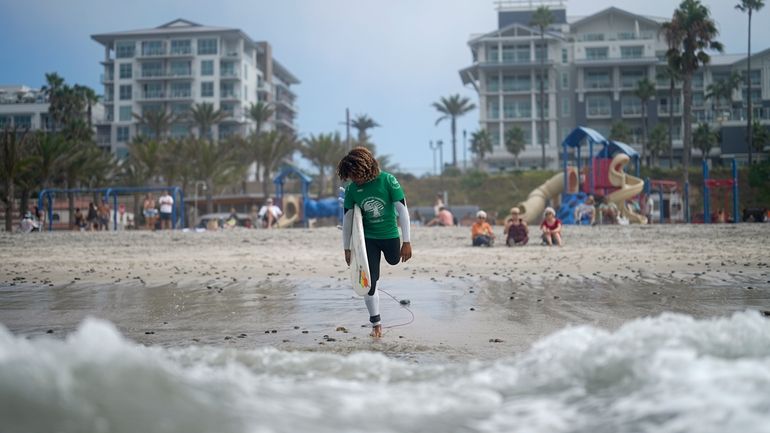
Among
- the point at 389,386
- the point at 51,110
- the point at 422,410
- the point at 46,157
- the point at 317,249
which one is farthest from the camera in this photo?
the point at 51,110

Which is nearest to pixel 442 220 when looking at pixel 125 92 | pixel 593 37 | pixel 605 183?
pixel 605 183

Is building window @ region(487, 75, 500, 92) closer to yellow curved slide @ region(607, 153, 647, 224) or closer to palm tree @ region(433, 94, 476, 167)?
palm tree @ region(433, 94, 476, 167)

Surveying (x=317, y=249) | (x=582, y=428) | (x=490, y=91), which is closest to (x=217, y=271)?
(x=317, y=249)

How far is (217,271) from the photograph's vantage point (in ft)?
45.2

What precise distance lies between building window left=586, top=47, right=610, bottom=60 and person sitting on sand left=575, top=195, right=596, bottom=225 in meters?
57.3

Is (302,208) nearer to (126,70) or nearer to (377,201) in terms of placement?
(377,201)

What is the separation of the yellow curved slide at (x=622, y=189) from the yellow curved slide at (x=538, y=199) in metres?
5.90

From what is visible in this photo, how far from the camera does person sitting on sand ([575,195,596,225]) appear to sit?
3015cm

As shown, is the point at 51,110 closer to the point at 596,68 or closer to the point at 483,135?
the point at 483,135

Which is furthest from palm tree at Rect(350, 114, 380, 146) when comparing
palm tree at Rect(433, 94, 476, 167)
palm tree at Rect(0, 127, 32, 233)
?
palm tree at Rect(0, 127, 32, 233)

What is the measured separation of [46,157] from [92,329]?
47019 millimetres

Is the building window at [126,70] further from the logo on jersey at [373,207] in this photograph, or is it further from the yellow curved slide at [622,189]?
the logo on jersey at [373,207]

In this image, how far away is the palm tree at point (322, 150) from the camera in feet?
221

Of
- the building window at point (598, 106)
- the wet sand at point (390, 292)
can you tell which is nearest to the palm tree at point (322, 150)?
the building window at point (598, 106)
